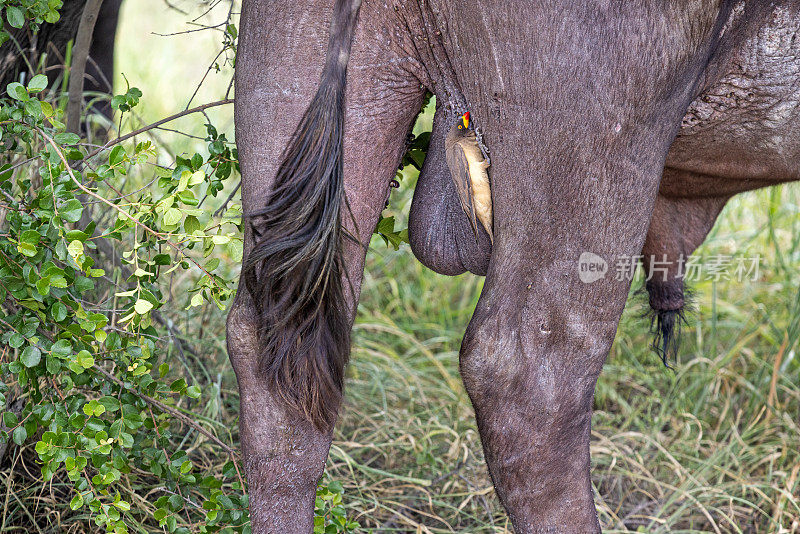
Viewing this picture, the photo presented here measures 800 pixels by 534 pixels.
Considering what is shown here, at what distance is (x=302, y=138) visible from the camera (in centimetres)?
147

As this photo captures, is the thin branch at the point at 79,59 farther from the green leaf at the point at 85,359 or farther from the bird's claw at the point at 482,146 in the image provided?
the bird's claw at the point at 482,146

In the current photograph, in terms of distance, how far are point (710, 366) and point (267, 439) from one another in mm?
2007

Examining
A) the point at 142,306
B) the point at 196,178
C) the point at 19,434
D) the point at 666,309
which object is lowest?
the point at 19,434

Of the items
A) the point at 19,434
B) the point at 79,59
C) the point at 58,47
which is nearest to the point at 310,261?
the point at 19,434

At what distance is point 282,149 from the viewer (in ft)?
4.96

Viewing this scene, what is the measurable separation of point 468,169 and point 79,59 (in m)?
1.12

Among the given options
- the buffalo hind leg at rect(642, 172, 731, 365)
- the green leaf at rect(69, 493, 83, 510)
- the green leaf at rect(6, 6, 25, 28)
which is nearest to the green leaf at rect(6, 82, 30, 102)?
the green leaf at rect(6, 6, 25, 28)

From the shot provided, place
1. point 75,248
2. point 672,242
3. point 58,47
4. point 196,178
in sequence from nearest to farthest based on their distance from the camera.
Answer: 1. point 75,248
2. point 196,178
3. point 672,242
4. point 58,47

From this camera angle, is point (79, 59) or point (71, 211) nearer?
point (71, 211)

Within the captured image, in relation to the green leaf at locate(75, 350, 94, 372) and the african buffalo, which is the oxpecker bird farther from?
the african buffalo

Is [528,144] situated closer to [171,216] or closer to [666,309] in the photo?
[171,216]

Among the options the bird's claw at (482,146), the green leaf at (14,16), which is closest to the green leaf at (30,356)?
the green leaf at (14,16)

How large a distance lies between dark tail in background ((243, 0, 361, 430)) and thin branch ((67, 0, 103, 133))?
32.0 inches

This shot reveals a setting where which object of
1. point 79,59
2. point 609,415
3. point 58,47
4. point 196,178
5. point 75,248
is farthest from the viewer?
point 609,415
